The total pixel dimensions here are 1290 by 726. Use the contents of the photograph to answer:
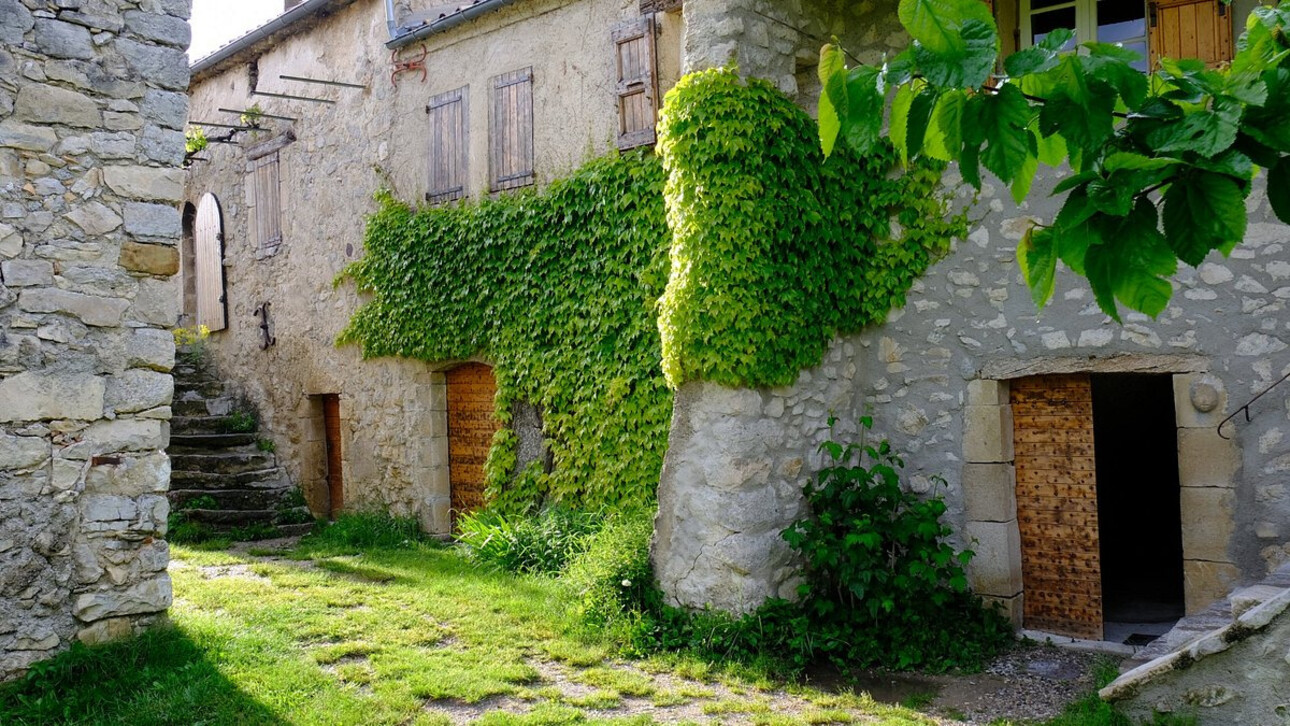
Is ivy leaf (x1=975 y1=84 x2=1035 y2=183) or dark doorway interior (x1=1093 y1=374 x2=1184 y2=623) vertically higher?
ivy leaf (x1=975 y1=84 x2=1035 y2=183)

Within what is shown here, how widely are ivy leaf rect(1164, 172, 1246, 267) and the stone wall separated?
6.19m

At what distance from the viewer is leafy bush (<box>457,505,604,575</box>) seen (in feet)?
23.2

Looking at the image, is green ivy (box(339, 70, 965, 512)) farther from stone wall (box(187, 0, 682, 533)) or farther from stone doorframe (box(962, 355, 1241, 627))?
stone doorframe (box(962, 355, 1241, 627))

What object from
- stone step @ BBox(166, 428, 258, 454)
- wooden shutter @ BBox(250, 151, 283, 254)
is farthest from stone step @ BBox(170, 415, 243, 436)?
wooden shutter @ BBox(250, 151, 283, 254)

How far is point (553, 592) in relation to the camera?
641 cm

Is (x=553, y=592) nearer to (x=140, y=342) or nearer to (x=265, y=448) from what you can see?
(x=140, y=342)

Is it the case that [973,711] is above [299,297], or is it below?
below

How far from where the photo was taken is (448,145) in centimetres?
906

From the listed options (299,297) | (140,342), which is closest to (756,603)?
(140,342)

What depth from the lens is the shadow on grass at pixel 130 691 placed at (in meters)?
4.29

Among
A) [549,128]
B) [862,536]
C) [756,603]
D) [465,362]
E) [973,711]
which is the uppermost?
[549,128]

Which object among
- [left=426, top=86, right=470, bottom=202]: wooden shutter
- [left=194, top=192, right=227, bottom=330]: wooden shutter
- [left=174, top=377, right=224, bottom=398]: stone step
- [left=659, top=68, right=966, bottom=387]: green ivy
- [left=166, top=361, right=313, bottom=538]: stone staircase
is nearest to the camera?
[left=659, top=68, right=966, bottom=387]: green ivy

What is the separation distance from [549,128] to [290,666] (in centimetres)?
485

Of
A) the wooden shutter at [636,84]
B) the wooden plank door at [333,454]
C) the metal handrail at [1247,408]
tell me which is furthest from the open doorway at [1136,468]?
the wooden plank door at [333,454]
